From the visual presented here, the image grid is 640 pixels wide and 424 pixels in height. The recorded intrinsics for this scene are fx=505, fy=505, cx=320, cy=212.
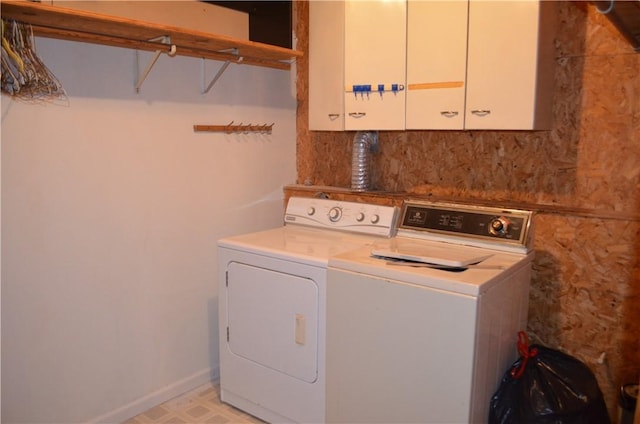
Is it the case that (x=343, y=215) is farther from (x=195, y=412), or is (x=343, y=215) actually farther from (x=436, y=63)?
(x=195, y=412)

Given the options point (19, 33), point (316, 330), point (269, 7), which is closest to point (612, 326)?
point (316, 330)

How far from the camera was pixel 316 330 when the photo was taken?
2.12 metres

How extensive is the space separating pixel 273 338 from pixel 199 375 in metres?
0.75

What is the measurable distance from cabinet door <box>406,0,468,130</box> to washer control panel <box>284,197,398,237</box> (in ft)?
1.46

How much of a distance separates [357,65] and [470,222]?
934mm

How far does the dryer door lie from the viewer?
214 centimetres

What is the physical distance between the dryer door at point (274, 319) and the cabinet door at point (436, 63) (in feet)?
3.00

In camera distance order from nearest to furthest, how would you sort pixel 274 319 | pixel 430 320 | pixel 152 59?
pixel 430 320 < pixel 274 319 < pixel 152 59

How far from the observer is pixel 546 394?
6.20 ft

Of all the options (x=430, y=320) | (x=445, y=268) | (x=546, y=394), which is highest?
(x=445, y=268)

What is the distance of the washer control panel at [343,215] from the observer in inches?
95.5

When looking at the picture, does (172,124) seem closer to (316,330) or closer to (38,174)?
(38,174)

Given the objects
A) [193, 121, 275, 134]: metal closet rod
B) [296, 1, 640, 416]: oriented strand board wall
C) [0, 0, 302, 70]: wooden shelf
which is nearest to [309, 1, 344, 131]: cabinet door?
[0, 0, 302, 70]: wooden shelf

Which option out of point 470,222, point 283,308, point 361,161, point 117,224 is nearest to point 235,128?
point 361,161
